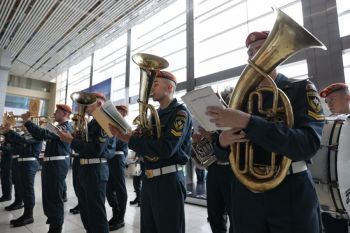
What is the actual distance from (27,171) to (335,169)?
4.35m

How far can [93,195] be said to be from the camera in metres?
2.68

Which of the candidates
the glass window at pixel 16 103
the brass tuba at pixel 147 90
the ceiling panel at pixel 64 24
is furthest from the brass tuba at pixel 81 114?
the glass window at pixel 16 103

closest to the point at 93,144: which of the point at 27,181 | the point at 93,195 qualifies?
the point at 93,195

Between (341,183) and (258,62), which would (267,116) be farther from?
(341,183)

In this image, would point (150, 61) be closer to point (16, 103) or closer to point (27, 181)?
point (27, 181)

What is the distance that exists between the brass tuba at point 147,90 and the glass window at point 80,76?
10.6 meters

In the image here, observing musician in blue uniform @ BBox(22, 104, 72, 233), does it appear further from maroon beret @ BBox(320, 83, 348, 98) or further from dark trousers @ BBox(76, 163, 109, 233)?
maroon beret @ BBox(320, 83, 348, 98)

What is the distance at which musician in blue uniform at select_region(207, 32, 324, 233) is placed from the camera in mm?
1112

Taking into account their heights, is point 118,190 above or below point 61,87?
below

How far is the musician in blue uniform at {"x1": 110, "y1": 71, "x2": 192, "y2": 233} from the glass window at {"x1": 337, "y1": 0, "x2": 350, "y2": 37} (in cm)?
357

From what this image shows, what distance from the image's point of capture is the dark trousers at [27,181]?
13.0ft

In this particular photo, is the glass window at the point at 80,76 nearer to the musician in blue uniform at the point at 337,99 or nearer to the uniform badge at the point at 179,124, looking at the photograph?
the uniform badge at the point at 179,124

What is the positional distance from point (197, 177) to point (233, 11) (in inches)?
172

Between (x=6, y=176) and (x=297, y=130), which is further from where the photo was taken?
(x=6, y=176)
